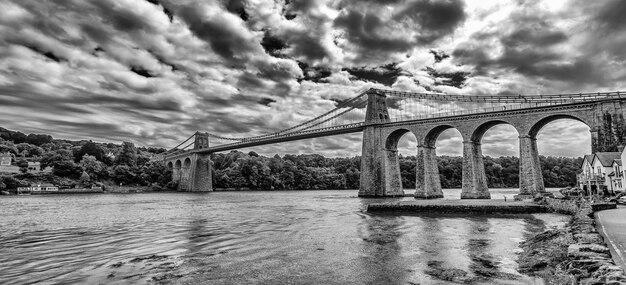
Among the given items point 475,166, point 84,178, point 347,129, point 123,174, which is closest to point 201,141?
point 123,174

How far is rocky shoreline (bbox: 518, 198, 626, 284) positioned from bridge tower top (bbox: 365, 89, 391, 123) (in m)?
40.3

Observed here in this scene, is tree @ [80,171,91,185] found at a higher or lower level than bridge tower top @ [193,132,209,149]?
lower

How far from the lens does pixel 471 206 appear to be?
71.3 ft

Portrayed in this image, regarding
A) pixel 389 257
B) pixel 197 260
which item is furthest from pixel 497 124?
pixel 197 260

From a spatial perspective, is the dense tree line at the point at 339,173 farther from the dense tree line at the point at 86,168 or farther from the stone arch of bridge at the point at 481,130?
the stone arch of bridge at the point at 481,130

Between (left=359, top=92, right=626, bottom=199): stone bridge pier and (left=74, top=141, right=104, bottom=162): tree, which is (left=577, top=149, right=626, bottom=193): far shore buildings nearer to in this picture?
(left=359, top=92, right=626, bottom=199): stone bridge pier

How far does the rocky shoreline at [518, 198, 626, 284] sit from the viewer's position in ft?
15.9

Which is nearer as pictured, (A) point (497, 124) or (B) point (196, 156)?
(A) point (497, 124)

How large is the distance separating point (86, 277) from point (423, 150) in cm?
3936

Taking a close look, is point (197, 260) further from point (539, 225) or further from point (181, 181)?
point (181, 181)

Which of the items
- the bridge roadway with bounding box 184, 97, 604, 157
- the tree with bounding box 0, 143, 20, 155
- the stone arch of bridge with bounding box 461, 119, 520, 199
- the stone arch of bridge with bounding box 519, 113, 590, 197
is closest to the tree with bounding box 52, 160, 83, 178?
the bridge roadway with bounding box 184, 97, 604, 157

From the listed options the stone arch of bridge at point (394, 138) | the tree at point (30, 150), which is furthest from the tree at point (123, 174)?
the stone arch of bridge at point (394, 138)

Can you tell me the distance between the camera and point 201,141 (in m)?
100

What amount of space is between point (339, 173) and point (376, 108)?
171 ft
